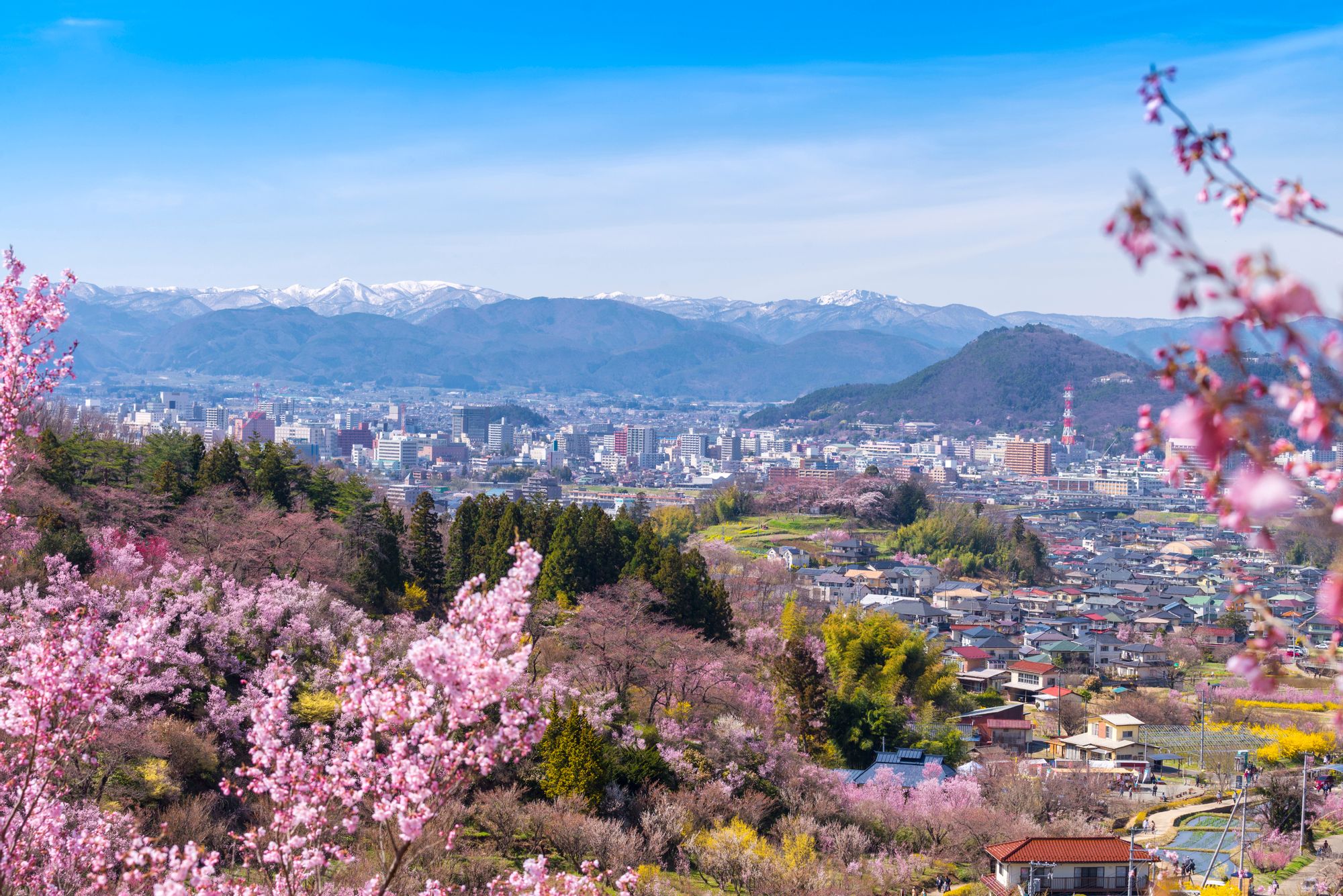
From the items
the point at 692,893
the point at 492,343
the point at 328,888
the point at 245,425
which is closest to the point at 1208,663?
the point at 692,893

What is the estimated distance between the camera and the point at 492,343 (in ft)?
645

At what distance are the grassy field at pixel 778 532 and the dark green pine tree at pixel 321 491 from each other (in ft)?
52.4

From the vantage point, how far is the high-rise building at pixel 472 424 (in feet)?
352

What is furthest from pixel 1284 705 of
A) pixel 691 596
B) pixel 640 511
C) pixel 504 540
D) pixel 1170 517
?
pixel 1170 517

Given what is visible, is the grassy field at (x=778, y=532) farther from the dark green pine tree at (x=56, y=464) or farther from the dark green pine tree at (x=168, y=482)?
the dark green pine tree at (x=56, y=464)

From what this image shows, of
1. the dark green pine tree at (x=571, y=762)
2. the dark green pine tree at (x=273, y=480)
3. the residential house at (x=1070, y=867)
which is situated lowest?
the residential house at (x=1070, y=867)

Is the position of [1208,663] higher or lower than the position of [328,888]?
lower

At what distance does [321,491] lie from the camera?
1844cm

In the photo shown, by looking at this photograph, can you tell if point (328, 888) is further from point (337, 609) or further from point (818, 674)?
point (818, 674)

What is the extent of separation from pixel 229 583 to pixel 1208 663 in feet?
76.3

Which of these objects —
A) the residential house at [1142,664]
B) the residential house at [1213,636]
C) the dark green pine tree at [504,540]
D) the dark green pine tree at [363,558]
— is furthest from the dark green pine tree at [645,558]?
the residential house at [1213,636]

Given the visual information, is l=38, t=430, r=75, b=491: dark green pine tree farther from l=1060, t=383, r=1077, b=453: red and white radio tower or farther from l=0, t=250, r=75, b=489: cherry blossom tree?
l=1060, t=383, r=1077, b=453: red and white radio tower

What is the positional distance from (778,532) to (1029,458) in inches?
1842

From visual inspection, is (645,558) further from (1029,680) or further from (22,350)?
(22,350)
